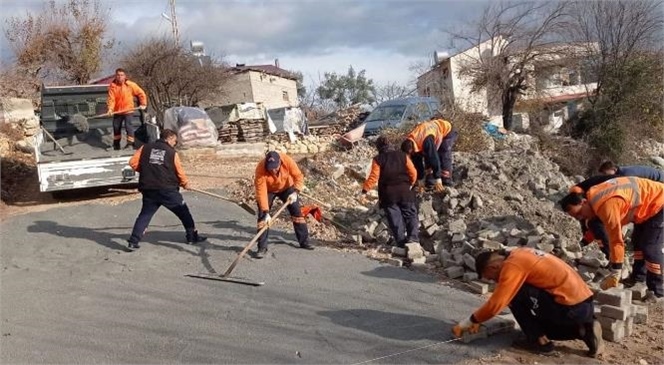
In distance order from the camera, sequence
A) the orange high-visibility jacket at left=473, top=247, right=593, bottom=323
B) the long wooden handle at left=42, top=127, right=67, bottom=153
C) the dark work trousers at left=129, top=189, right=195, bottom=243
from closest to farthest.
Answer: the orange high-visibility jacket at left=473, top=247, right=593, bottom=323 < the dark work trousers at left=129, top=189, right=195, bottom=243 < the long wooden handle at left=42, top=127, right=67, bottom=153

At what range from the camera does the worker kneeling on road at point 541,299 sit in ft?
13.7

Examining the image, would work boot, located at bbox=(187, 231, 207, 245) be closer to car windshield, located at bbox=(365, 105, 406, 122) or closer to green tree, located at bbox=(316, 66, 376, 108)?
car windshield, located at bbox=(365, 105, 406, 122)

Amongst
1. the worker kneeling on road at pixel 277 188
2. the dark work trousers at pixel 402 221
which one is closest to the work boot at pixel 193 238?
the worker kneeling on road at pixel 277 188

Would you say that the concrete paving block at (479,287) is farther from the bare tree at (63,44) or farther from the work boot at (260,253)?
the bare tree at (63,44)

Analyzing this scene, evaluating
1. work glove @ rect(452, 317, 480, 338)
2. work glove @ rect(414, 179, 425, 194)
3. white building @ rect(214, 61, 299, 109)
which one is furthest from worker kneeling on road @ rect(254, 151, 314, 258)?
white building @ rect(214, 61, 299, 109)

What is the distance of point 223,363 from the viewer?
418cm

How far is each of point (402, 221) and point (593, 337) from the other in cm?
335

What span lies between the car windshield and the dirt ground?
3386mm

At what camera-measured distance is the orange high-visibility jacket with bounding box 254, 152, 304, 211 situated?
271 inches

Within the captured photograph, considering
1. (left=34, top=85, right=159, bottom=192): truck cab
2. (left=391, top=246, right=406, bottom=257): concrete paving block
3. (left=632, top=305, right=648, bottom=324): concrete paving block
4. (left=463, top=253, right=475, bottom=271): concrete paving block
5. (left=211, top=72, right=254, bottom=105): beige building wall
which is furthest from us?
(left=211, top=72, right=254, bottom=105): beige building wall

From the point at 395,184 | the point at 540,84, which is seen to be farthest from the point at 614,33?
the point at 395,184

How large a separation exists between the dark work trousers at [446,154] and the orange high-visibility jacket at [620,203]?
13.0 ft

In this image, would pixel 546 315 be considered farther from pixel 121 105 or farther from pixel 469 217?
pixel 121 105

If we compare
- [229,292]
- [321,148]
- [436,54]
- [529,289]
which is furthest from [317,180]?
[436,54]
